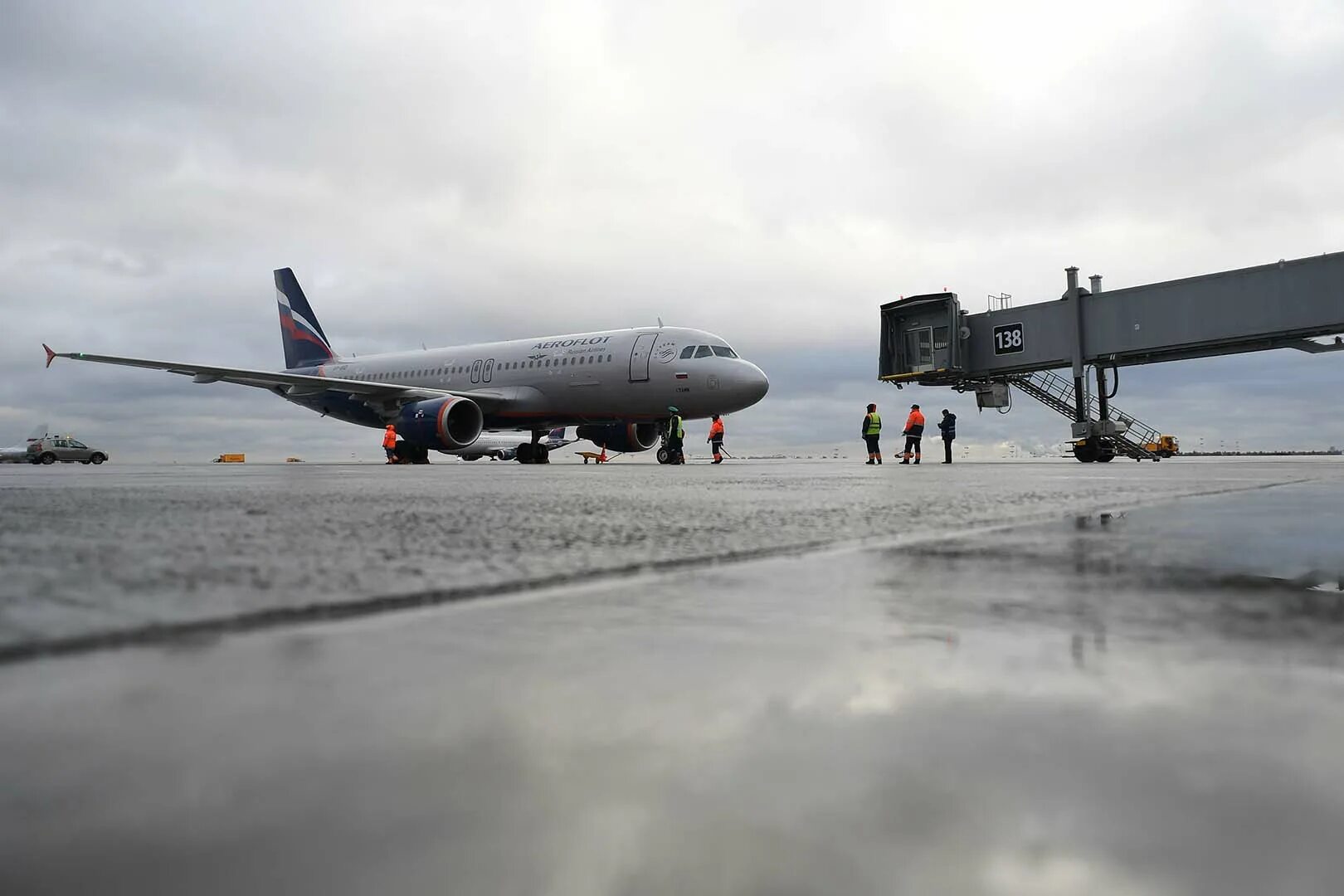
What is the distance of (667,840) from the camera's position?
1.77 feet

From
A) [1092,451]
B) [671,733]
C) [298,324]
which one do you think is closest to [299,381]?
[298,324]

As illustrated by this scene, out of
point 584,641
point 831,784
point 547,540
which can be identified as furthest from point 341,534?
point 831,784

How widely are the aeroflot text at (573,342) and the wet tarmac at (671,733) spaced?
16184 mm

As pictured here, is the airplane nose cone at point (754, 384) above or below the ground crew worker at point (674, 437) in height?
above

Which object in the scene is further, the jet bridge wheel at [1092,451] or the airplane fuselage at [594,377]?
the jet bridge wheel at [1092,451]

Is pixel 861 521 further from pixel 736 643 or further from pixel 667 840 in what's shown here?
pixel 667 840

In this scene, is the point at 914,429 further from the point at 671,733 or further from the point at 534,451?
the point at 671,733

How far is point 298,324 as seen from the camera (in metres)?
25.9

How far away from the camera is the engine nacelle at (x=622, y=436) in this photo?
20438 millimetres

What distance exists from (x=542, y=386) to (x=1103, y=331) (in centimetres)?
1237

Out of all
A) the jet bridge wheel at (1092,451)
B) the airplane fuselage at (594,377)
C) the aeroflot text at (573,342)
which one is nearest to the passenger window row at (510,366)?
the airplane fuselage at (594,377)

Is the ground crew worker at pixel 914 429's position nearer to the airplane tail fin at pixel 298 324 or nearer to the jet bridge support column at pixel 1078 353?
the jet bridge support column at pixel 1078 353

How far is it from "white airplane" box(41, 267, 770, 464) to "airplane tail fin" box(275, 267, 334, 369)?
3615 mm

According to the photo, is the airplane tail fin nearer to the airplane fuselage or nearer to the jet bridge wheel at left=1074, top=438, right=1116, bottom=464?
the airplane fuselage
